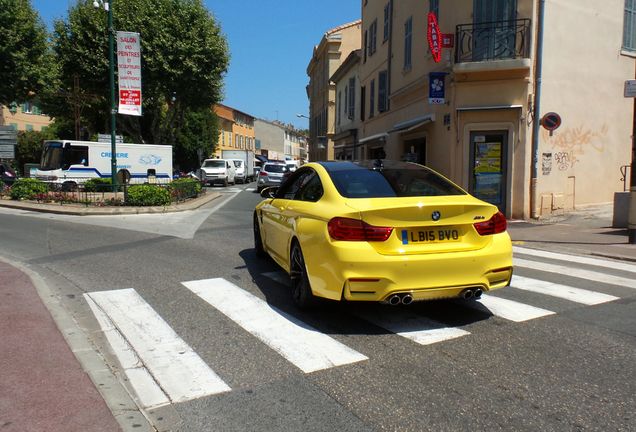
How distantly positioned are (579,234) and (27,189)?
17.5 m

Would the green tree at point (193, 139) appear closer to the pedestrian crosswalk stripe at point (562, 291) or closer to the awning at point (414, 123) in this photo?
the awning at point (414, 123)

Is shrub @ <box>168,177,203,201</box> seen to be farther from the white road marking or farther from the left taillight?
the left taillight

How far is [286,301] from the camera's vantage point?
5500 millimetres

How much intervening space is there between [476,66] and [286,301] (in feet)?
35.0

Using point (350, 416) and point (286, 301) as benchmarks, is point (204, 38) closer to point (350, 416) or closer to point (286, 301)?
point (286, 301)

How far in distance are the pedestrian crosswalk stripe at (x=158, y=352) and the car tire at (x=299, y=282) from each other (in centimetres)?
125

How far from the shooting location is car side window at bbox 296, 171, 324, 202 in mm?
5191

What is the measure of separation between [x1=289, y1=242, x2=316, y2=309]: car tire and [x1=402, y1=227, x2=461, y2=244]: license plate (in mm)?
1060

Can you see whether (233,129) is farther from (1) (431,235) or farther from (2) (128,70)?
(1) (431,235)

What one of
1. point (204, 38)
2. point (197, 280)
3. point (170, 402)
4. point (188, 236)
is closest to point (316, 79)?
point (204, 38)

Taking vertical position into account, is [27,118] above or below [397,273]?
above

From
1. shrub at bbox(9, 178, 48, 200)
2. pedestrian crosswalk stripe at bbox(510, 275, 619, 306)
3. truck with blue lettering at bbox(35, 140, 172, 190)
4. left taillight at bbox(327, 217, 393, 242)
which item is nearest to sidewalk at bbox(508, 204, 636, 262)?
Answer: pedestrian crosswalk stripe at bbox(510, 275, 619, 306)

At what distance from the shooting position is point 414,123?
1700 cm

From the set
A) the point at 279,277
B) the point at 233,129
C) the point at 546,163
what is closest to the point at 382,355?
the point at 279,277
